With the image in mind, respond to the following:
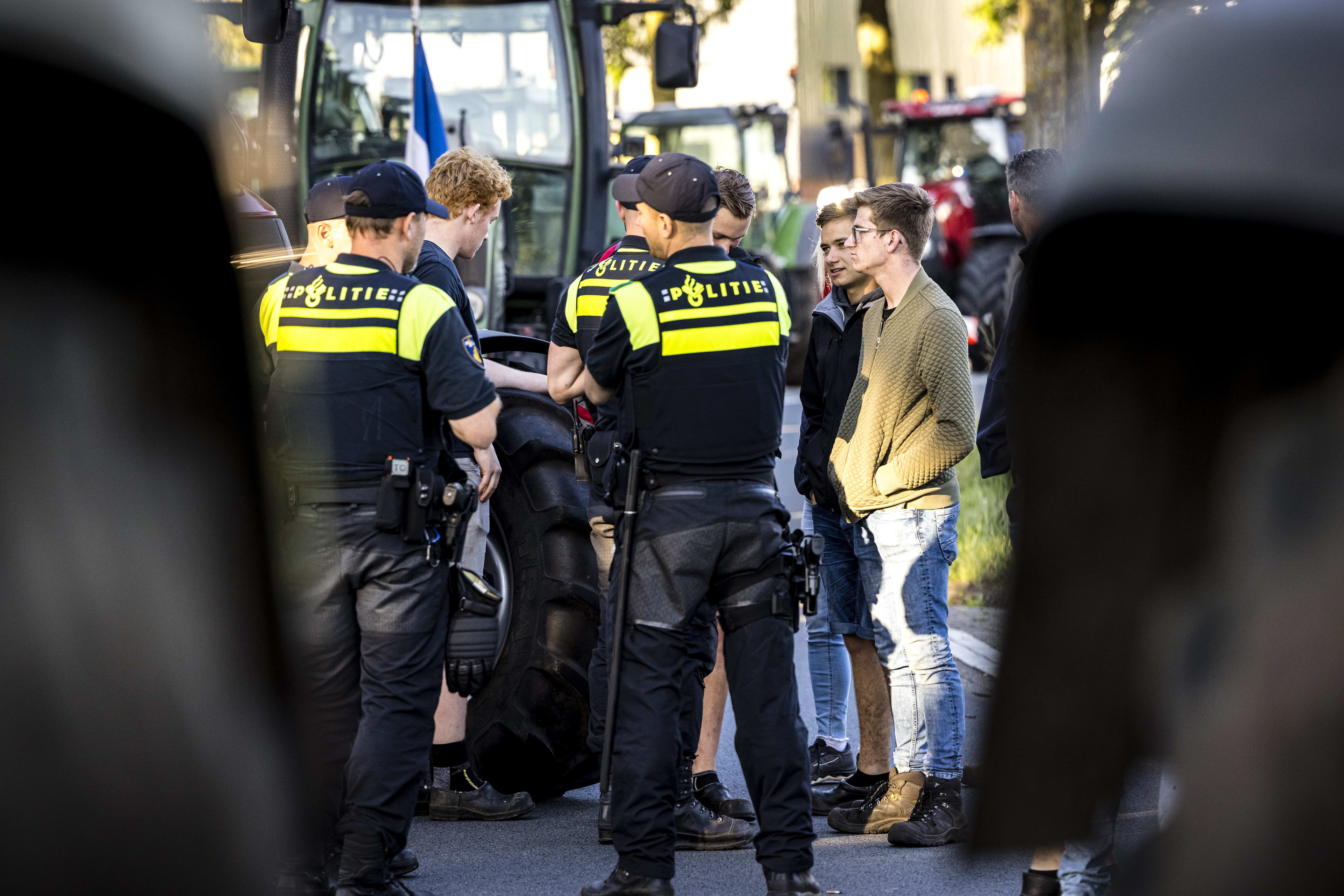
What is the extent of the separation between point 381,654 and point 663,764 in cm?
76

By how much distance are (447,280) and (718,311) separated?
3.36 ft

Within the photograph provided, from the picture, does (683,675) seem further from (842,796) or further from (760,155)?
(760,155)

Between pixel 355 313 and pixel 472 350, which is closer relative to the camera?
pixel 355 313

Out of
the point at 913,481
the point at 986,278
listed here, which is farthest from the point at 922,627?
the point at 986,278

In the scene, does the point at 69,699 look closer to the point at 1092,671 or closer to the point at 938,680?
the point at 1092,671

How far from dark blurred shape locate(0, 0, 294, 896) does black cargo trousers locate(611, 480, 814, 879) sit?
8.28 feet

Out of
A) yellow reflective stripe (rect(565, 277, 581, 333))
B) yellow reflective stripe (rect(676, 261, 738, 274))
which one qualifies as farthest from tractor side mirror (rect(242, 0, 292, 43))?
yellow reflective stripe (rect(676, 261, 738, 274))

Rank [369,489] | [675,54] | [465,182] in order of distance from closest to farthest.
→ [369,489] → [465,182] → [675,54]

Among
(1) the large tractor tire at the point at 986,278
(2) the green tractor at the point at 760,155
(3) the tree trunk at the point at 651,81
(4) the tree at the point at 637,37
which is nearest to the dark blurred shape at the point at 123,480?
(1) the large tractor tire at the point at 986,278

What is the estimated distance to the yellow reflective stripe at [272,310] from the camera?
3869mm

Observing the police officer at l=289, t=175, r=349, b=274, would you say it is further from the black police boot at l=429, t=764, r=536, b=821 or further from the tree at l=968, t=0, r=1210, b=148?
the tree at l=968, t=0, r=1210, b=148

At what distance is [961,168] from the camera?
63.0ft

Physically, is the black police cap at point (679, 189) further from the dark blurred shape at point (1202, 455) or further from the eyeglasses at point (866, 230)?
the dark blurred shape at point (1202, 455)

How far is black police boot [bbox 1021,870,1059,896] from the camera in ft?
12.1
